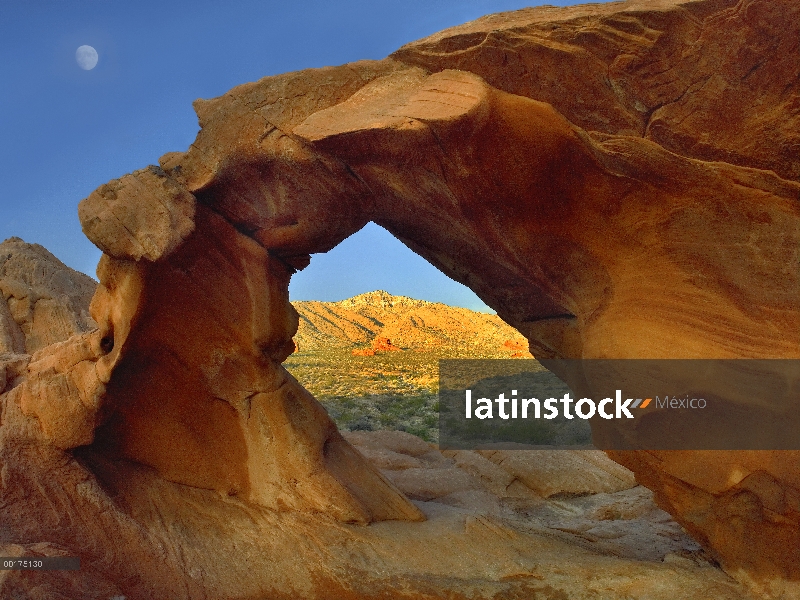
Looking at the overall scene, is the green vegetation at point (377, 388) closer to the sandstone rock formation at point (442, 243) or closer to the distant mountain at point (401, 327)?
the distant mountain at point (401, 327)

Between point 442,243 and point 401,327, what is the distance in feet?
159

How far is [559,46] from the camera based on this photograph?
5.12 metres

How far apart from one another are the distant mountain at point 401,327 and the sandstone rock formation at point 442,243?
32562mm

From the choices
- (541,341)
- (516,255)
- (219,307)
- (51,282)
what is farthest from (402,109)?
(51,282)

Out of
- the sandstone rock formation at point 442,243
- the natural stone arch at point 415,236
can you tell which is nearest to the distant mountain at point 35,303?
the sandstone rock formation at point 442,243

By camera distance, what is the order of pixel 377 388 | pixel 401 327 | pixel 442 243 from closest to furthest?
A: pixel 442 243, pixel 377 388, pixel 401 327

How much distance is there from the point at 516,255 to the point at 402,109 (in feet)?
6.42

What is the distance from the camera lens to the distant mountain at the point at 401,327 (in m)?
47.4

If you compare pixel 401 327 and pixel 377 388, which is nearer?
pixel 377 388

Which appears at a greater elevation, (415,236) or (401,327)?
(401,327)

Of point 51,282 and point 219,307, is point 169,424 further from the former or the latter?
point 51,282

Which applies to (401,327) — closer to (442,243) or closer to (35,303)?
(35,303)

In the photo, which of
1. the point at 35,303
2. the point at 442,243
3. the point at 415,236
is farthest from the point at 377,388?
the point at 442,243

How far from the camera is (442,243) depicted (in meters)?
6.64
